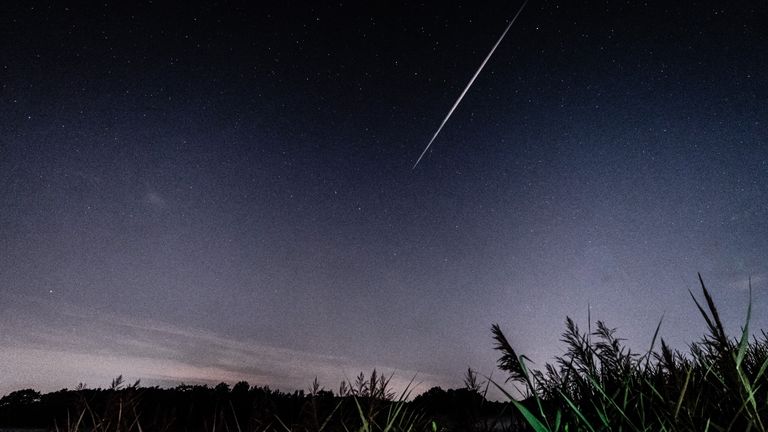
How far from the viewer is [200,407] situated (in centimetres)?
1006

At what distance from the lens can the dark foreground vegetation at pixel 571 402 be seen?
40.2 inches

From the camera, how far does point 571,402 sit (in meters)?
1.10

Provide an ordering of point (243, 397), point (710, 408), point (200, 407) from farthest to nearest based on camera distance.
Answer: point (243, 397), point (200, 407), point (710, 408)

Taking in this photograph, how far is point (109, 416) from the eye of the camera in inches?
129

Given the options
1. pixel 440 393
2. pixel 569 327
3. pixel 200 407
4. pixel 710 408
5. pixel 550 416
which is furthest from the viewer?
pixel 200 407

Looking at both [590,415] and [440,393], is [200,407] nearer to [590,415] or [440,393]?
[440,393]

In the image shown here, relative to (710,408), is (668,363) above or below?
above

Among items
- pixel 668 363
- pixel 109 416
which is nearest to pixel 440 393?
pixel 109 416

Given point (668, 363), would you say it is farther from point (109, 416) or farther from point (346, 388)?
point (109, 416)

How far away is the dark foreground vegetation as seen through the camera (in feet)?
3.35

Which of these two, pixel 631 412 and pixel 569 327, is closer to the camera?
pixel 631 412

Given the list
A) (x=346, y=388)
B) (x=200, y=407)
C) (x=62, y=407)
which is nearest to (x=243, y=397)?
(x=200, y=407)

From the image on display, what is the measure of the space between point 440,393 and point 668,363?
318 inches

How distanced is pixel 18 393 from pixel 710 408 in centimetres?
1676
